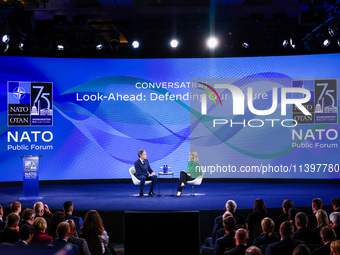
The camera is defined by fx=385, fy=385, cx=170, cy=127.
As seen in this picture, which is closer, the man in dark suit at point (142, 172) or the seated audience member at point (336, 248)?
the seated audience member at point (336, 248)

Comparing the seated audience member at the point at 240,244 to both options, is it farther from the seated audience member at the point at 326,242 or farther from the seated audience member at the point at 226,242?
the seated audience member at the point at 326,242

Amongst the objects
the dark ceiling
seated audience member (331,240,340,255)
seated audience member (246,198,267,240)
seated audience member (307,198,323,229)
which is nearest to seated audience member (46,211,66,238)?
seated audience member (246,198,267,240)

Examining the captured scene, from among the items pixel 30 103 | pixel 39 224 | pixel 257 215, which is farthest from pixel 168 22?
pixel 39 224

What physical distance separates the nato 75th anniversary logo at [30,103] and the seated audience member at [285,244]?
8.16 m

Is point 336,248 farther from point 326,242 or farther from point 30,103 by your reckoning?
point 30,103

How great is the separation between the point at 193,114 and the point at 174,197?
3062mm

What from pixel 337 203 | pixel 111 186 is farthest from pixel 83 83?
pixel 337 203

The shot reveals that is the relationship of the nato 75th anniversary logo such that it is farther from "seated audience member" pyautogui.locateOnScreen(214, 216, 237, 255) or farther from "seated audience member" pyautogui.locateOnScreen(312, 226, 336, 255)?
"seated audience member" pyautogui.locateOnScreen(312, 226, 336, 255)

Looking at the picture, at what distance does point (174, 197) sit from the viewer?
8.56 meters

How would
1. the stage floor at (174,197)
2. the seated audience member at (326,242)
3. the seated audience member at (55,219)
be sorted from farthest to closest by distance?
the stage floor at (174,197) → the seated audience member at (55,219) → the seated audience member at (326,242)

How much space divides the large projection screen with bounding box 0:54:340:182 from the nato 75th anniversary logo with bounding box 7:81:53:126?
0.18ft

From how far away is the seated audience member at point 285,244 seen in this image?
3.74 metres

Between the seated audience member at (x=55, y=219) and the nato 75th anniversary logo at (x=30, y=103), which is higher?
the nato 75th anniversary logo at (x=30, y=103)

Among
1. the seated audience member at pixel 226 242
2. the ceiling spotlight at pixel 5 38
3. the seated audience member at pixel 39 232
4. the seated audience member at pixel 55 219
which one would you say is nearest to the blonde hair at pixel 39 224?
the seated audience member at pixel 39 232
